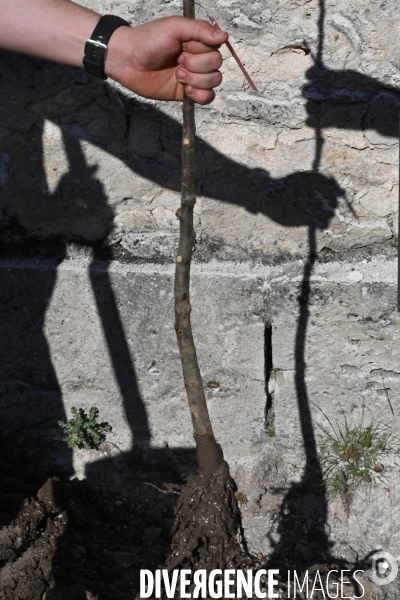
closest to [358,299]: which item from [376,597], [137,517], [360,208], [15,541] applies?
[360,208]

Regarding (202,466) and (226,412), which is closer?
(202,466)

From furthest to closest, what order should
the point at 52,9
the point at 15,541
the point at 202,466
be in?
the point at 15,541 < the point at 202,466 < the point at 52,9

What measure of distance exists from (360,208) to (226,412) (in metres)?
0.90

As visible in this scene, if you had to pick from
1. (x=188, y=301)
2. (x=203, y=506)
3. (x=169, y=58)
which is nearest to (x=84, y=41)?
(x=169, y=58)

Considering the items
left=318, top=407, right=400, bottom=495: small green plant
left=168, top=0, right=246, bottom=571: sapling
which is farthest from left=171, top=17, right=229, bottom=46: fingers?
left=318, top=407, right=400, bottom=495: small green plant

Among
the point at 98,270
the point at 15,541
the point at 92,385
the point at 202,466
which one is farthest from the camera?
the point at 92,385

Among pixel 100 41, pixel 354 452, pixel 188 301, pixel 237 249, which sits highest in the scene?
pixel 100 41

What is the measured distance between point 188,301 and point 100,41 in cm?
76

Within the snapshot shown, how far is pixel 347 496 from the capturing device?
262 cm

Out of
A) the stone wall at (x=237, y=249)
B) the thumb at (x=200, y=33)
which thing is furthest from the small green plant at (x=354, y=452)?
the thumb at (x=200, y=33)

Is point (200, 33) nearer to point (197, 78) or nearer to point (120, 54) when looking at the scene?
point (197, 78)

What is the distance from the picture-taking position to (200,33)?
1731 millimetres

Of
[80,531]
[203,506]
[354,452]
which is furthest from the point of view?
[354,452]

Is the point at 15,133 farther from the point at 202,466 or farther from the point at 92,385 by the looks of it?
the point at 202,466
